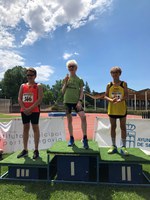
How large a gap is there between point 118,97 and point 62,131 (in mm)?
4036

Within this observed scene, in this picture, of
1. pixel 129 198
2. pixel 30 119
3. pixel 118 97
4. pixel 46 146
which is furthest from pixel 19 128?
pixel 129 198

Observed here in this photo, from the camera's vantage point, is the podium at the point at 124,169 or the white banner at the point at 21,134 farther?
the white banner at the point at 21,134

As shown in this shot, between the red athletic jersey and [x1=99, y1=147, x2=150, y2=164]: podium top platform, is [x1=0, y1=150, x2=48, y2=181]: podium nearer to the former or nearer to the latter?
the red athletic jersey

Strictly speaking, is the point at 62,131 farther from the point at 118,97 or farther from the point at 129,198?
the point at 129,198

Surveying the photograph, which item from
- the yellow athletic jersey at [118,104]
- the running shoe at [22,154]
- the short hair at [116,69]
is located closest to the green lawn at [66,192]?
the running shoe at [22,154]

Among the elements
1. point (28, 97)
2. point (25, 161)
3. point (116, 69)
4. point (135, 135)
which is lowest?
point (25, 161)

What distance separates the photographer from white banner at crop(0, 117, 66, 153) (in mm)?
7906

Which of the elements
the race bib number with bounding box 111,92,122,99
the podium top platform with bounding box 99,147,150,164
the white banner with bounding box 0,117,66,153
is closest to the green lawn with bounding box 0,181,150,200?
the podium top platform with bounding box 99,147,150,164

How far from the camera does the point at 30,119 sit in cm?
504

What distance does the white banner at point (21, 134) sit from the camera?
7906 millimetres

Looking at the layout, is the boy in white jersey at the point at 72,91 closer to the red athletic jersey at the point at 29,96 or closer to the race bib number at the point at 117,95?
the red athletic jersey at the point at 29,96

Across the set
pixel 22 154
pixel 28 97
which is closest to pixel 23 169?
pixel 22 154

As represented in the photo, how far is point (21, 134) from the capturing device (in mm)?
8109

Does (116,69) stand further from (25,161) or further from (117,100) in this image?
(25,161)
